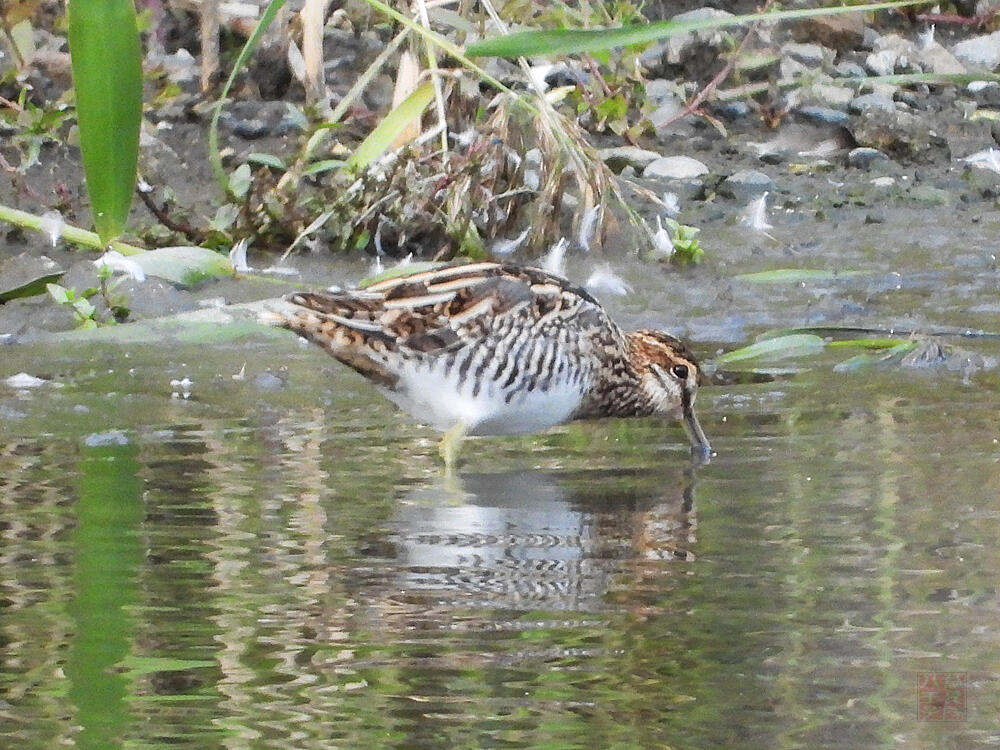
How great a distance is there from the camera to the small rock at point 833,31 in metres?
10.8

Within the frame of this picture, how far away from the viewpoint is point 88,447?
5160 mm

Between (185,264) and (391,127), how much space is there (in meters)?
1.16

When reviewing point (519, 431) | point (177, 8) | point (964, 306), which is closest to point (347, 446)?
point (519, 431)

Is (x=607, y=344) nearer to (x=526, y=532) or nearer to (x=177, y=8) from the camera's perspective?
(x=526, y=532)

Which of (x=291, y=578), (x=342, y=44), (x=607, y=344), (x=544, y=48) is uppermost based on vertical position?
(x=342, y=44)

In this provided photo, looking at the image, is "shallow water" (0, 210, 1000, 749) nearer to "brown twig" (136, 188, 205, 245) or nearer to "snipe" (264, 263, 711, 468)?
"snipe" (264, 263, 711, 468)

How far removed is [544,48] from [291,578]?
5.63ft

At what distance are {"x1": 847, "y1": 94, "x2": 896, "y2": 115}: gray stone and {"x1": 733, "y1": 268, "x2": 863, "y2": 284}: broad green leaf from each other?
2.37 meters

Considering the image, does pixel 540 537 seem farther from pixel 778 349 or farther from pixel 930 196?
pixel 930 196

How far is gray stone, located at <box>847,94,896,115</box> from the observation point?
9.85 metres

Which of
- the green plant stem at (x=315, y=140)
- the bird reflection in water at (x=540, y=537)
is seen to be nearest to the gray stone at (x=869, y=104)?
the green plant stem at (x=315, y=140)

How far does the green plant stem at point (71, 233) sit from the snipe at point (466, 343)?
1.33 meters

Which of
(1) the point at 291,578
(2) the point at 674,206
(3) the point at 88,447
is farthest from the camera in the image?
(2) the point at 674,206

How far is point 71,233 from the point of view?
6402mm
